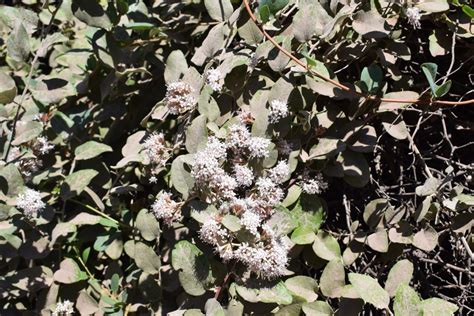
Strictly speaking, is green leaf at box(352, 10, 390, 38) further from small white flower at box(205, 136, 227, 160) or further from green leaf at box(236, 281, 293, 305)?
green leaf at box(236, 281, 293, 305)

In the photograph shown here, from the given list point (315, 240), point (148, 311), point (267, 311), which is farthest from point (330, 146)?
point (148, 311)

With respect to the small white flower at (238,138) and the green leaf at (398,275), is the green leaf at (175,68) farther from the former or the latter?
the green leaf at (398,275)

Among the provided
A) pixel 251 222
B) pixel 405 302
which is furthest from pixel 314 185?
pixel 405 302

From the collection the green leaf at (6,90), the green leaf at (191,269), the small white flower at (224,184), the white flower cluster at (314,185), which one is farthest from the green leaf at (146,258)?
the green leaf at (6,90)

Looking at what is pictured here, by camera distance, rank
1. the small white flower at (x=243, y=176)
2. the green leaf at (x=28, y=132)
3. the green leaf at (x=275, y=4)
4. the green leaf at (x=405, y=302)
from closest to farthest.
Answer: the green leaf at (x=405, y=302) < the small white flower at (x=243, y=176) < the green leaf at (x=275, y=4) < the green leaf at (x=28, y=132)

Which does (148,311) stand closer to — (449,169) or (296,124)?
(296,124)

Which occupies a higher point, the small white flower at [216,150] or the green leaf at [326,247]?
the small white flower at [216,150]
